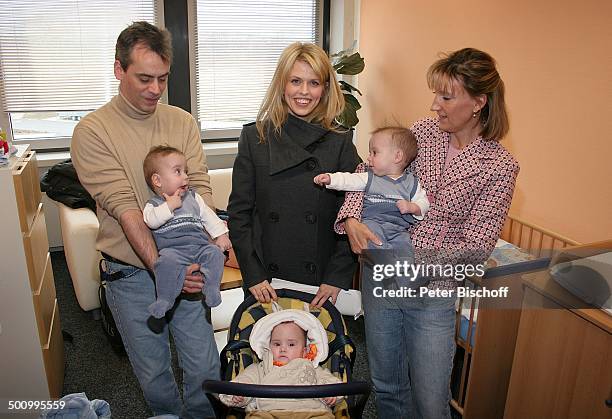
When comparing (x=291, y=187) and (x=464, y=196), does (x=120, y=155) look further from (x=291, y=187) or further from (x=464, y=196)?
(x=464, y=196)

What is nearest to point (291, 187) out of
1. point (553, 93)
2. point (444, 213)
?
point (444, 213)

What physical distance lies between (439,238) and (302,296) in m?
0.53

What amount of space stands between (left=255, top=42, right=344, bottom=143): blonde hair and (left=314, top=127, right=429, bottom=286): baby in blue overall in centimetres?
21

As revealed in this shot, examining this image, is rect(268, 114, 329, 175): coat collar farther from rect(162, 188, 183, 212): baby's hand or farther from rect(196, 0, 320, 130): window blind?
rect(196, 0, 320, 130): window blind

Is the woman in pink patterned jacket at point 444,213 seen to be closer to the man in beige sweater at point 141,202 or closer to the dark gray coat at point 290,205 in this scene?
the dark gray coat at point 290,205

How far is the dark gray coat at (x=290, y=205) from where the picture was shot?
6.12 ft

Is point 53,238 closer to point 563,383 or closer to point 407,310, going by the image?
point 407,310

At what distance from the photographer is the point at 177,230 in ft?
6.03

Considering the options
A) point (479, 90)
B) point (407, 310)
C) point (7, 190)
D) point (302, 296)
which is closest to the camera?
point (479, 90)

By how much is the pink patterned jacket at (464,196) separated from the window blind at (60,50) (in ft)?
11.5

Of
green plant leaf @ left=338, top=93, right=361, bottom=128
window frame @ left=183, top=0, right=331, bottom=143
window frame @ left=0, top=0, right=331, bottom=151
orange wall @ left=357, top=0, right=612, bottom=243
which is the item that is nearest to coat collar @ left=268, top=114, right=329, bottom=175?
orange wall @ left=357, top=0, right=612, bottom=243

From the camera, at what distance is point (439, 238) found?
5.42 feet

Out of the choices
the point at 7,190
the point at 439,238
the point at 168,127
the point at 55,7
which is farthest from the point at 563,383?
the point at 55,7

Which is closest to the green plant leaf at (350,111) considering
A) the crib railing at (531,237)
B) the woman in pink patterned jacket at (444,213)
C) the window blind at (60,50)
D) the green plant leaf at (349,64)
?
the green plant leaf at (349,64)
